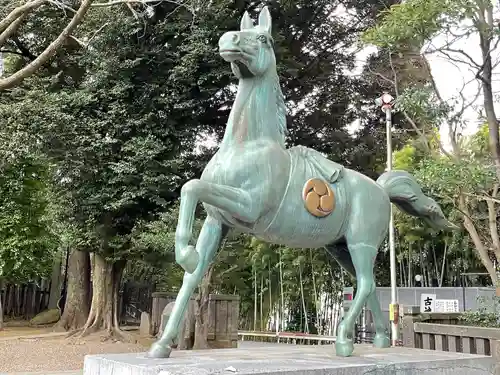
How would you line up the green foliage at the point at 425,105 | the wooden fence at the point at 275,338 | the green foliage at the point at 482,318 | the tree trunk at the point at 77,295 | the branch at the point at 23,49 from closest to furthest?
the green foliage at the point at 425,105 → the green foliage at the point at 482,318 → the branch at the point at 23,49 → the tree trunk at the point at 77,295 → the wooden fence at the point at 275,338

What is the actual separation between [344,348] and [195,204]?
139cm

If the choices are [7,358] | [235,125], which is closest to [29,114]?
[7,358]

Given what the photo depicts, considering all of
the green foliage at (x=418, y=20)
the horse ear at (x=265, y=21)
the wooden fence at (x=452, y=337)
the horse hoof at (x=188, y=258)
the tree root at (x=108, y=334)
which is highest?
the green foliage at (x=418, y=20)

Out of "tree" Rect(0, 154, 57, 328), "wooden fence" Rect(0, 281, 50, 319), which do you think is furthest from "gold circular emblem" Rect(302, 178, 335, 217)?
"wooden fence" Rect(0, 281, 50, 319)

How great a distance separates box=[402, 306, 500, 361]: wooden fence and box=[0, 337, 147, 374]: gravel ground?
561 centimetres

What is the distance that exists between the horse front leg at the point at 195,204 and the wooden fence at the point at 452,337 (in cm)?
333

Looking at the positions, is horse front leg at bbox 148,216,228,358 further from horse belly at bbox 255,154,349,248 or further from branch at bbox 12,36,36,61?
branch at bbox 12,36,36,61

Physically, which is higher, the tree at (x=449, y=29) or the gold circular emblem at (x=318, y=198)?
the tree at (x=449, y=29)

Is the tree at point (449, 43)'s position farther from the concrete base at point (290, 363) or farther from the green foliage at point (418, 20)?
the concrete base at point (290, 363)

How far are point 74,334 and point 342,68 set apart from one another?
869cm

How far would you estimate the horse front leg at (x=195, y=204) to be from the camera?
2576 mm

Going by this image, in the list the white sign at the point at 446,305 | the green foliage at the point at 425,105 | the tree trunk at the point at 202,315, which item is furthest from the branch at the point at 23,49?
the white sign at the point at 446,305

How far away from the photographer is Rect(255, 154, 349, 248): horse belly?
10.4ft

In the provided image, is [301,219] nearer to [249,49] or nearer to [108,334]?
[249,49]
